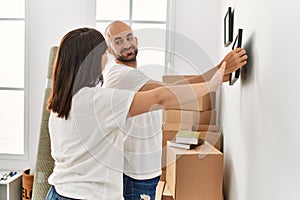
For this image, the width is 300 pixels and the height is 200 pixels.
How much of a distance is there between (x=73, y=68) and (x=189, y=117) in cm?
177

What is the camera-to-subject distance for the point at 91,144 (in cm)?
130

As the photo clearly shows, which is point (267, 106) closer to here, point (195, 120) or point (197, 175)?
point (197, 175)

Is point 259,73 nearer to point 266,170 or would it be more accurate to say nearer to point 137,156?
point 266,170

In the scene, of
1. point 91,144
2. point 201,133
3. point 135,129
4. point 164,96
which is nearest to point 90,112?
point 91,144

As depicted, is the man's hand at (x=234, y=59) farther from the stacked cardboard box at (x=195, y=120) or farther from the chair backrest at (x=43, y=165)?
the chair backrest at (x=43, y=165)

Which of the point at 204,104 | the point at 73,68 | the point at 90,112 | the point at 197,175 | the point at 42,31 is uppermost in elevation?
the point at 42,31

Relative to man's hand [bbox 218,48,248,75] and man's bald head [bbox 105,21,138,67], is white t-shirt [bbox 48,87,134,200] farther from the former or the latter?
man's bald head [bbox 105,21,138,67]

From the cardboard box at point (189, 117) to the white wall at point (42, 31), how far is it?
114 centimetres

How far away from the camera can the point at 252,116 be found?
1472mm

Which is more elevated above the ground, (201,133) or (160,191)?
(201,133)

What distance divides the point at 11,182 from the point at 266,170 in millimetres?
2508

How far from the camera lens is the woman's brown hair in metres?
1.31

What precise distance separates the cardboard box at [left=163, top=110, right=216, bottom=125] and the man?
3.22ft

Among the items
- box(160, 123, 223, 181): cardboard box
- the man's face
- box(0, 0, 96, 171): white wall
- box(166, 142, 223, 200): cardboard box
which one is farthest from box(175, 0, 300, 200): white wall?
box(0, 0, 96, 171): white wall
